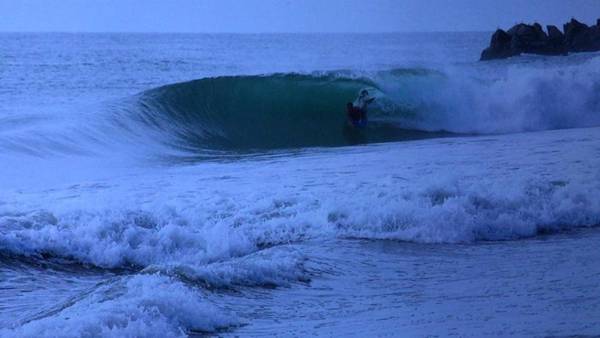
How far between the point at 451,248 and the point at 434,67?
15235mm

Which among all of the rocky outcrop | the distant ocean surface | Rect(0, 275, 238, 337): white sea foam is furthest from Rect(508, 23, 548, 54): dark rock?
Rect(0, 275, 238, 337): white sea foam

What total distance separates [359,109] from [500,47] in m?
19.2

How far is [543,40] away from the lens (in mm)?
33500

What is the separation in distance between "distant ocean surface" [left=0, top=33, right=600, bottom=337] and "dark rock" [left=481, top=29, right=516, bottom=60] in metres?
19.4

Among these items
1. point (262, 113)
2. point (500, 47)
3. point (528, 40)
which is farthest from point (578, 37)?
point (262, 113)

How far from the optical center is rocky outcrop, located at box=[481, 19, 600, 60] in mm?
33375

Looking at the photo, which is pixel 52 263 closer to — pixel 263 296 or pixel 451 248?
pixel 263 296

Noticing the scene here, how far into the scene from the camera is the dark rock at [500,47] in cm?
3409

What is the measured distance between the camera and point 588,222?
24.3 feet

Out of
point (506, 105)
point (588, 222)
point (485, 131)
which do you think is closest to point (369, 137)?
point (485, 131)

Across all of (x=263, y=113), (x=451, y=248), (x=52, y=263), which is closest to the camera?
(x=52, y=263)

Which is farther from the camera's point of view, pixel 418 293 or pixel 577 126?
pixel 577 126

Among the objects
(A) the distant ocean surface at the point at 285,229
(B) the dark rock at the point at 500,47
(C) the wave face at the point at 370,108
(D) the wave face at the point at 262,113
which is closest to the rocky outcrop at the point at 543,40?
(B) the dark rock at the point at 500,47

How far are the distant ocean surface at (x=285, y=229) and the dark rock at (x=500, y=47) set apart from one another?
19.4 metres
